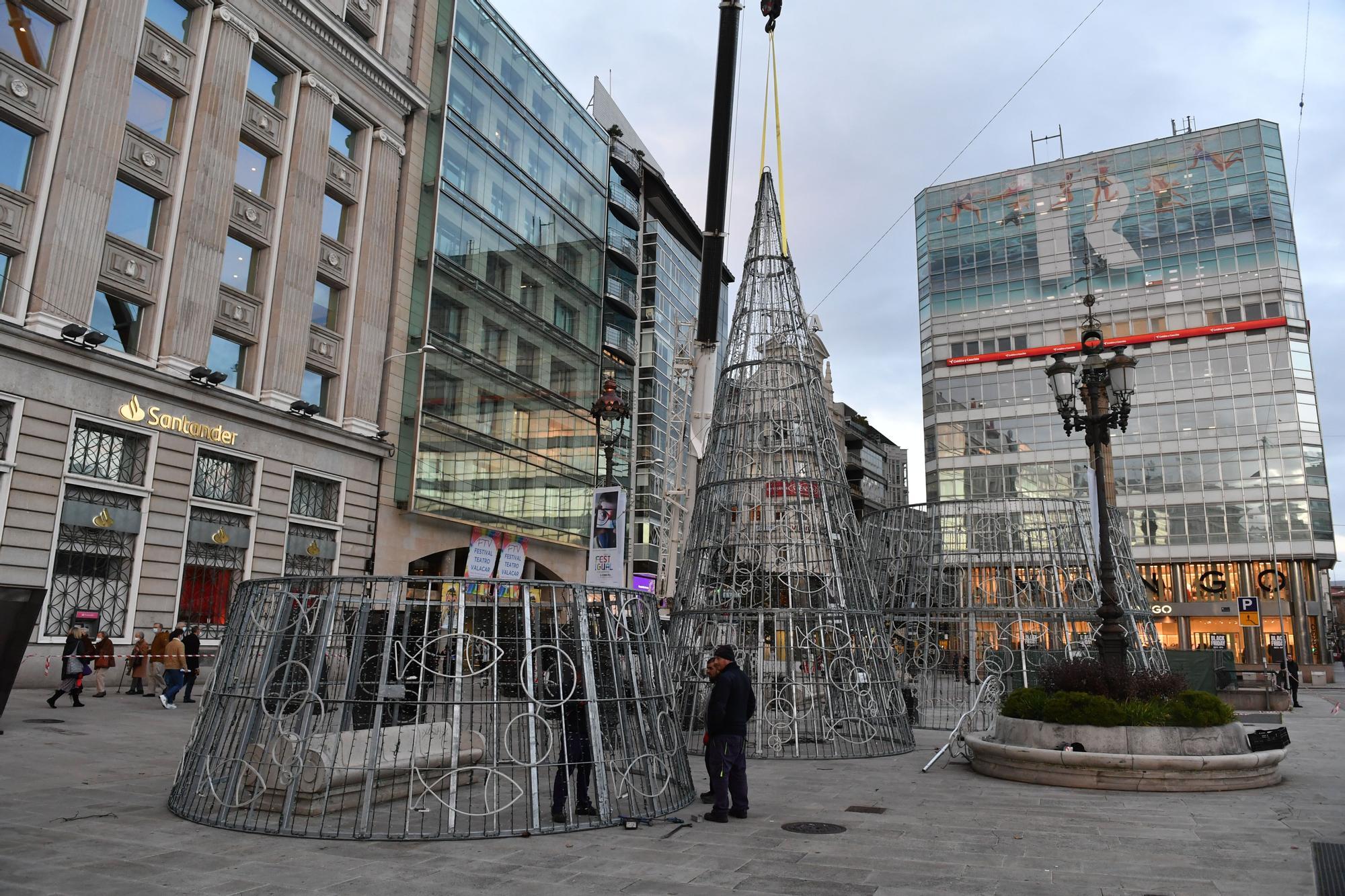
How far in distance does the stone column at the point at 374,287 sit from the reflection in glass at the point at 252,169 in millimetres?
4019

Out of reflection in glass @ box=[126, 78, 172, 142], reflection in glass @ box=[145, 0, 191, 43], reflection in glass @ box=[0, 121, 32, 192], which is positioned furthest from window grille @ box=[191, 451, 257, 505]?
reflection in glass @ box=[145, 0, 191, 43]

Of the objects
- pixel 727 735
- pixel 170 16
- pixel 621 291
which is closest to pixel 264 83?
pixel 170 16

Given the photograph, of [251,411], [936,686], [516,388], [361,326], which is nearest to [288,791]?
[936,686]

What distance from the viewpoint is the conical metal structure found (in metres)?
13.8

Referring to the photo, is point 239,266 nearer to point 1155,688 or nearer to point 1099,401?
point 1099,401

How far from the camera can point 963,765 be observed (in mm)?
12945

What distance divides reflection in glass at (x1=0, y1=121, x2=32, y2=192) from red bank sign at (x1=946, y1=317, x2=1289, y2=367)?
48.1 metres

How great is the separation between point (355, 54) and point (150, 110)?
8.55 metres

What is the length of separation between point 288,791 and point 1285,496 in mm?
59861

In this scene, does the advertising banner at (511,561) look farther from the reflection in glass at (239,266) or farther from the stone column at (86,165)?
the stone column at (86,165)

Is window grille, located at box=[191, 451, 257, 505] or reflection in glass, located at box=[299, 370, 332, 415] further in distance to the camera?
reflection in glass, located at box=[299, 370, 332, 415]

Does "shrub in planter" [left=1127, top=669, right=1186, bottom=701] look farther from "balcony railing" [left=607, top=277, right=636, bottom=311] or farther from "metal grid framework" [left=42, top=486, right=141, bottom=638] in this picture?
"balcony railing" [left=607, top=277, right=636, bottom=311]

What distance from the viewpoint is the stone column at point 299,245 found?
27297 millimetres

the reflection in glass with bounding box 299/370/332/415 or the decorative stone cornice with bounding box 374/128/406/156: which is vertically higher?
the decorative stone cornice with bounding box 374/128/406/156
